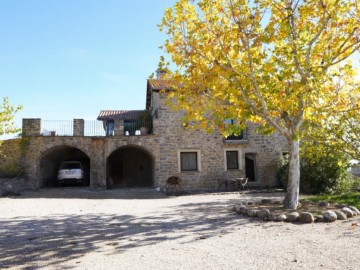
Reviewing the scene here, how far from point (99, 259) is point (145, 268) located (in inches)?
33.6

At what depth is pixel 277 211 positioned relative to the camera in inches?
347

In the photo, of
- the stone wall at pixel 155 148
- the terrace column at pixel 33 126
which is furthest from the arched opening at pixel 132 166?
the terrace column at pixel 33 126

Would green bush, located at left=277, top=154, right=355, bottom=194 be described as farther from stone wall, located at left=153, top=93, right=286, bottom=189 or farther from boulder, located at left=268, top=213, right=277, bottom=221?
boulder, located at left=268, top=213, right=277, bottom=221

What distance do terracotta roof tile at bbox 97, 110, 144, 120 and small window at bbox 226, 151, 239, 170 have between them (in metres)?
8.42

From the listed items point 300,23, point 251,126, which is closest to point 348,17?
point 300,23

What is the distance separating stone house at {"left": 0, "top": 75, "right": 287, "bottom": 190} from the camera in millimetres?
17672

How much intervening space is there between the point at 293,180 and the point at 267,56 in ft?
11.8

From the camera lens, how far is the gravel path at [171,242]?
14.9ft

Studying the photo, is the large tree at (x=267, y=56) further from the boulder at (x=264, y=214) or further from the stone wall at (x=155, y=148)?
the stone wall at (x=155, y=148)

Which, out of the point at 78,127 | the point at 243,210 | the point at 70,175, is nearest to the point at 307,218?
the point at 243,210

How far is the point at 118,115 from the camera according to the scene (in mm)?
24391

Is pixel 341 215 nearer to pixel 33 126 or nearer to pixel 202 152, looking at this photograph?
pixel 202 152

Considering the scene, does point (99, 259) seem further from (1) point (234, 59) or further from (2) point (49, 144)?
(2) point (49, 144)

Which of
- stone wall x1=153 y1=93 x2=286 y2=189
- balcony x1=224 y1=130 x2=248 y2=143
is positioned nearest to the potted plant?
stone wall x1=153 y1=93 x2=286 y2=189
